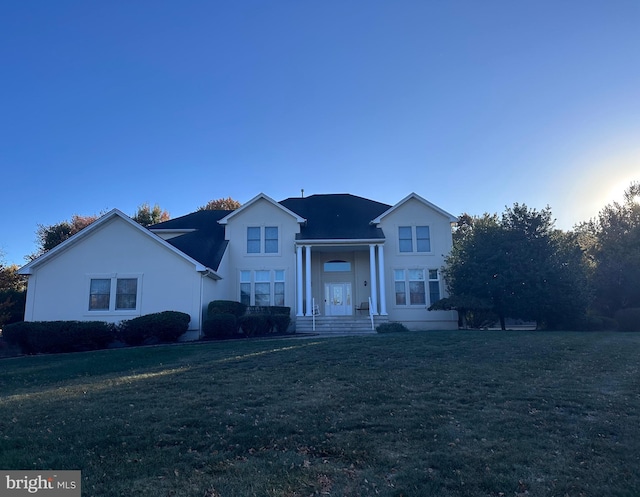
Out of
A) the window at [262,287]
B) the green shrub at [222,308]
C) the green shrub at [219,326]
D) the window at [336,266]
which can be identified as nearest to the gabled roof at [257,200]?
the window at [262,287]

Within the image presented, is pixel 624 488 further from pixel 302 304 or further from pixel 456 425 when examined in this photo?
pixel 302 304

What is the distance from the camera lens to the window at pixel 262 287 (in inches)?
922

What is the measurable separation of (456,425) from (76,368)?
9562 mm

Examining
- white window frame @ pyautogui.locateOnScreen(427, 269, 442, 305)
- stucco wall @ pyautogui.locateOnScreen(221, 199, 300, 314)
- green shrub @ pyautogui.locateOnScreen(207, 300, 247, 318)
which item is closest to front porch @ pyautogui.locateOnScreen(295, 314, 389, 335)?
stucco wall @ pyautogui.locateOnScreen(221, 199, 300, 314)

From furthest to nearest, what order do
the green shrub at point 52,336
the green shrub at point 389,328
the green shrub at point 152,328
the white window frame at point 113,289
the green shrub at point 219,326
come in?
the green shrub at point 389,328, the white window frame at point 113,289, the green shrub at point 219,326, the green shrub at point 152,328, the green shrub at point 52,336

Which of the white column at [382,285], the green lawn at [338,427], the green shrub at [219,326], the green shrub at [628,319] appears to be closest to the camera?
the green lawn at [338,427]

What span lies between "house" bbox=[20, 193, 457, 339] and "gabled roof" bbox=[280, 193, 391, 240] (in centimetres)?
6

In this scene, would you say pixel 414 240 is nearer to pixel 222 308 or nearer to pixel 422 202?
pixel 422 202

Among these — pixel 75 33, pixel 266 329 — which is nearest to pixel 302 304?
pixel 266 329

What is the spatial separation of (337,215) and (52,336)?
15644 mm

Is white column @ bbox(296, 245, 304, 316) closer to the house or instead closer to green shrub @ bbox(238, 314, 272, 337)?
the house

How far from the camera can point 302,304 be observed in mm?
23141

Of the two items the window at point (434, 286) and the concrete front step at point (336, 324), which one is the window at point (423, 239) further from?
the concrete front step at point (336, 324)

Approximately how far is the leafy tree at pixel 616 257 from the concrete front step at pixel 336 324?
13800mm
